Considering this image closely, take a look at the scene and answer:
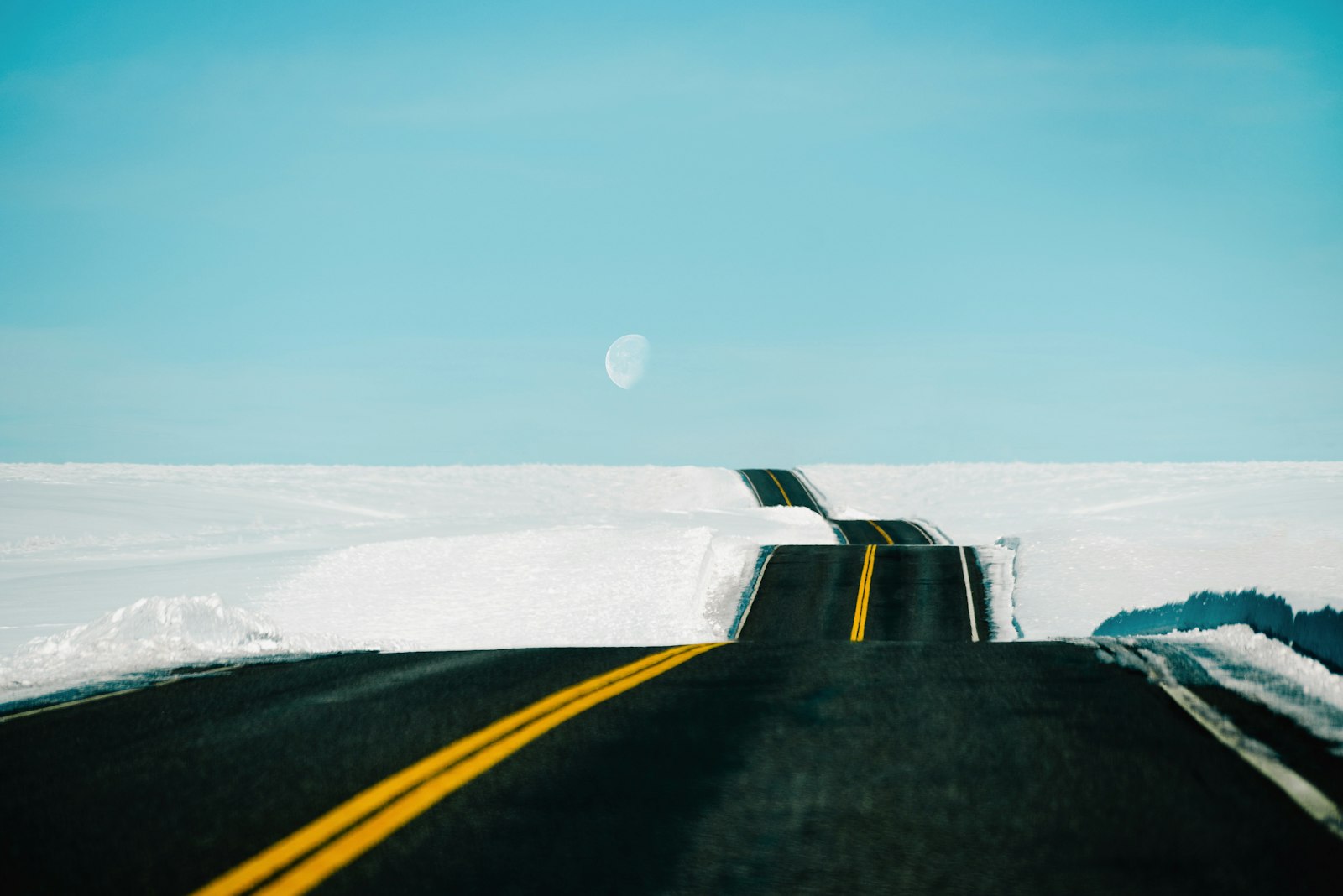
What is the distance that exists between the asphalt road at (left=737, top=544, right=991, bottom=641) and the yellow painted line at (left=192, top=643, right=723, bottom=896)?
76.4 feet

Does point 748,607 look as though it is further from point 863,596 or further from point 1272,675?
point 1272,675

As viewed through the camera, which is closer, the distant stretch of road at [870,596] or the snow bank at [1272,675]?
the snow bank at [1272,675]

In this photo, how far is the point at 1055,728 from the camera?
6406 mm

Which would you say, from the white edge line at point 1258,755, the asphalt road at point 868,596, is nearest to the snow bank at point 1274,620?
the white edge line at point 1258,755

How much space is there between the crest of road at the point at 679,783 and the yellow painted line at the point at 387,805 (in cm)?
2

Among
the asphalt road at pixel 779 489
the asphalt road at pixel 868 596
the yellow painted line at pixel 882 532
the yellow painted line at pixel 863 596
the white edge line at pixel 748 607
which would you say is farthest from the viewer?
the asphalt road at pixel 779 489

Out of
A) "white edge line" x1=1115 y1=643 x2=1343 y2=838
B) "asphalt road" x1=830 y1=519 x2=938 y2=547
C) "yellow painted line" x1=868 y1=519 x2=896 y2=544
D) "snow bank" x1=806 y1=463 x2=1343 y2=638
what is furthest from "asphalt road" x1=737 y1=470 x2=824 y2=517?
"white edge line" x1=1115 y1=643 x2=1343 y2=838

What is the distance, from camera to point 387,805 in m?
4.84

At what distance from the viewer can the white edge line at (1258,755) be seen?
15.0 feet

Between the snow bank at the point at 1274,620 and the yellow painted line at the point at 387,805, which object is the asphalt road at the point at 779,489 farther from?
the yellow painted line at the point at 387,805

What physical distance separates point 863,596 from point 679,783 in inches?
1299

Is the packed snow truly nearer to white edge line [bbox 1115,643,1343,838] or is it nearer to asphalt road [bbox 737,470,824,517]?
white edge line [bbox 1115,643,1343,838]

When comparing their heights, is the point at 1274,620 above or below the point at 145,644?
above

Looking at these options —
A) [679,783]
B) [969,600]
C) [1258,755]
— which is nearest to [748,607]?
[969,600]
